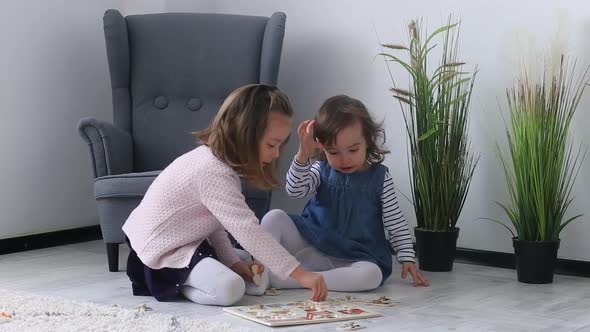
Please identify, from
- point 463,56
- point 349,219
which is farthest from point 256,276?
point 463,56

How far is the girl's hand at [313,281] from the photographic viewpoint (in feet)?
8.58

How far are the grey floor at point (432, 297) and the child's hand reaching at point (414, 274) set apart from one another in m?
0.03

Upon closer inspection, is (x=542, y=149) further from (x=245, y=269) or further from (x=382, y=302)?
(x=245, y=269)

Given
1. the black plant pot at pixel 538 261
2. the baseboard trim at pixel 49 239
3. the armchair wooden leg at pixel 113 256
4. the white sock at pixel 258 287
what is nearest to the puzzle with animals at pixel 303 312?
the white sock at pixel 258 287

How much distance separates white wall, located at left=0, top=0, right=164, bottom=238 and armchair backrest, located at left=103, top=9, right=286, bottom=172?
14.0 inches

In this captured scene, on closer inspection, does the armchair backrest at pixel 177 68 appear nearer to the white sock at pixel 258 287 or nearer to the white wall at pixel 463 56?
the white wall at pixel 463 56

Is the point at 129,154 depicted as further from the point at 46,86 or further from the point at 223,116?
the point at 223,116

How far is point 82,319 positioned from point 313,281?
0.63 m

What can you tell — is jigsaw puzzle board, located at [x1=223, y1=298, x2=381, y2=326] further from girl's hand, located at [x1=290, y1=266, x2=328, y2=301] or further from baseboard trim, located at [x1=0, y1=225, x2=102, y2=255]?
baseboard trim, located at [x1=0, y1=225, x2=102, y2=255]

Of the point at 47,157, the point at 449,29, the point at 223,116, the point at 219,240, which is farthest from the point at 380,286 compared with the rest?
the point at 47,157

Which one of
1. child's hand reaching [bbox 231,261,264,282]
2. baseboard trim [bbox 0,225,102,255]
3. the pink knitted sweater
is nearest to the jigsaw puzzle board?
the pink knitted sweater

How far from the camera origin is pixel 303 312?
8.38 ft

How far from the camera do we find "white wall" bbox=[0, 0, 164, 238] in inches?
156

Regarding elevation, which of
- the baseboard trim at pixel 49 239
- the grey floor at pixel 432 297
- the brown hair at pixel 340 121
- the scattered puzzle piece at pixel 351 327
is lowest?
the baseboard trim at pixel 49 239
